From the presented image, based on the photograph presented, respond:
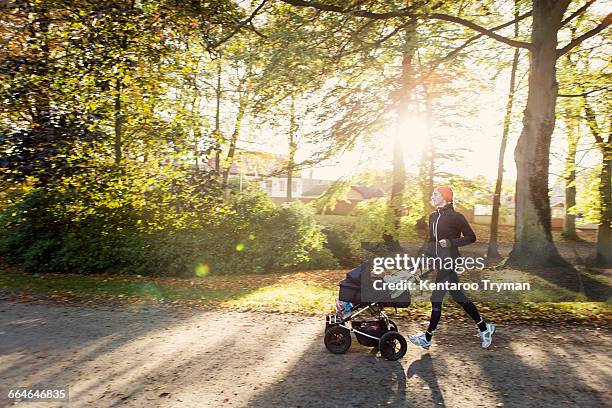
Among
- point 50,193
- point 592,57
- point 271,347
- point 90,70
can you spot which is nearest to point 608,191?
point 592,57

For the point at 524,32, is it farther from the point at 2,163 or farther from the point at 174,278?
the point at 2,163

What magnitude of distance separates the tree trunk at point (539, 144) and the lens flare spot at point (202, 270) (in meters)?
8.43

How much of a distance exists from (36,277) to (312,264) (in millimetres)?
8028

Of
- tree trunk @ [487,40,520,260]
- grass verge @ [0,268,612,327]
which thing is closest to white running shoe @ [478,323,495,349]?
grass verge @ [0,268,612,327]

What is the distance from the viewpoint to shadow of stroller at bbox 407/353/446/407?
14.5ft

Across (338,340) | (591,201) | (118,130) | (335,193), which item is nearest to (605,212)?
(591,201)

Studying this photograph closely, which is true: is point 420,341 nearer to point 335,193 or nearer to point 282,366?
point 282,366

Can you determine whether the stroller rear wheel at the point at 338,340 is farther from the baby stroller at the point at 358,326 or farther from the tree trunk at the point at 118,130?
the tree trunk at the point at 118,130

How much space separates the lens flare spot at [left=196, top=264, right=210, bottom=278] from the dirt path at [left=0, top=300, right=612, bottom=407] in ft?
17.5

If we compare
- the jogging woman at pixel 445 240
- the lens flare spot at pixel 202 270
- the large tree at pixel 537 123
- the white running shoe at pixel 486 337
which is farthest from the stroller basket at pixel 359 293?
the lens flare spot at pixel 202 270

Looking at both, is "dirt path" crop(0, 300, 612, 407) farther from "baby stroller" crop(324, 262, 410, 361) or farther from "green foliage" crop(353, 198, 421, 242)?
"green foliage" crop(353, 198, 421, 242)

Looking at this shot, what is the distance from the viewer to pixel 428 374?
5.01 meters

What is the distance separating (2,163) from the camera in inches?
418

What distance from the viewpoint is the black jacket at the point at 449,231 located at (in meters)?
5.55
